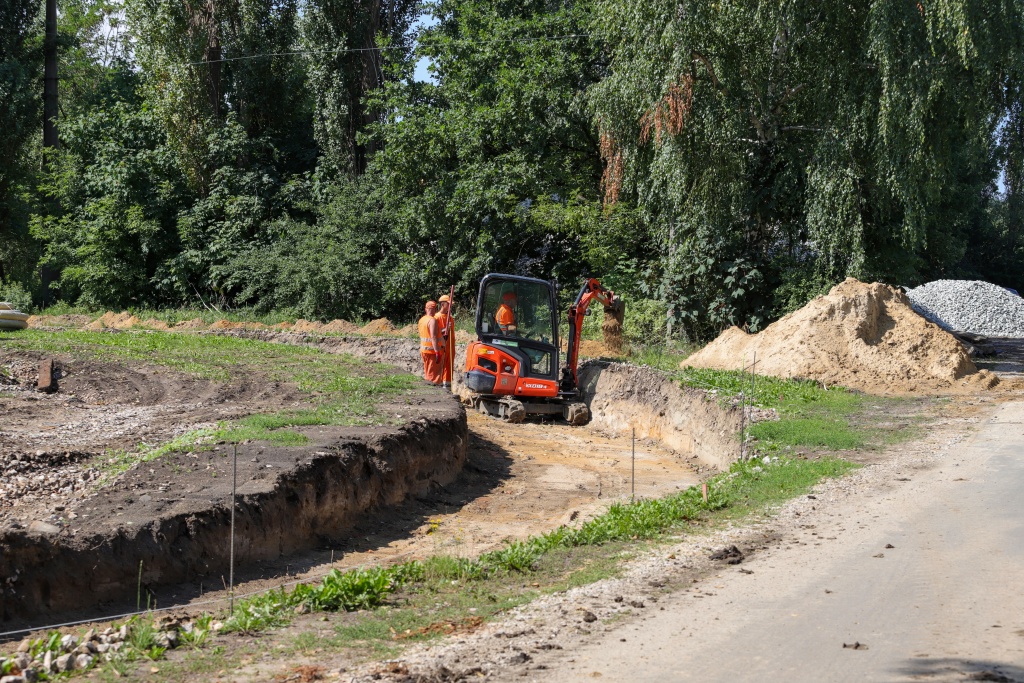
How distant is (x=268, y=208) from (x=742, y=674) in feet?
106

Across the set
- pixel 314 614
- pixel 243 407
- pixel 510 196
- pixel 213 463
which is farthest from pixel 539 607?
pixel 510 196

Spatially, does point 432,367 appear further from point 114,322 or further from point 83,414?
point 114,322

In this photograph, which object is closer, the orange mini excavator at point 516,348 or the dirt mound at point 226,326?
the orange mini excavator at point 516,348

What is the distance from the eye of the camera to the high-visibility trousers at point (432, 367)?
19328 millimetres

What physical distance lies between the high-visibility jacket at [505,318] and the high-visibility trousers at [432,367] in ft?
4.90

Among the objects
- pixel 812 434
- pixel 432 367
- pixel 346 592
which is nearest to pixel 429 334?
pixel 432 367

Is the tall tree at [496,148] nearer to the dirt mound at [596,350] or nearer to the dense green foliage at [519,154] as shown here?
the dense green foliage at [519,154]

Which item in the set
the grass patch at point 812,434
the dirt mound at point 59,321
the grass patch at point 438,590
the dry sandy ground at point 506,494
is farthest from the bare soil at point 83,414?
the dirt mound at point 59,321

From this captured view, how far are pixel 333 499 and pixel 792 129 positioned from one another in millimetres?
15764

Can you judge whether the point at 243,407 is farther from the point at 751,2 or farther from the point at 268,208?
the point at 268,208

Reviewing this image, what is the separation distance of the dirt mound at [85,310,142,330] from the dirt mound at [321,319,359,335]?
6.05 meters

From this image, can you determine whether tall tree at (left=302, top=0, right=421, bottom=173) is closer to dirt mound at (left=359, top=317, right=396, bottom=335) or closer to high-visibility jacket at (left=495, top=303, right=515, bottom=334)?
dirt mound at (left=359, top=317, right=396, bottom=335)

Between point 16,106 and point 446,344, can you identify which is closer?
point 446,344

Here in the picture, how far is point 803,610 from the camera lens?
22.0 ft
